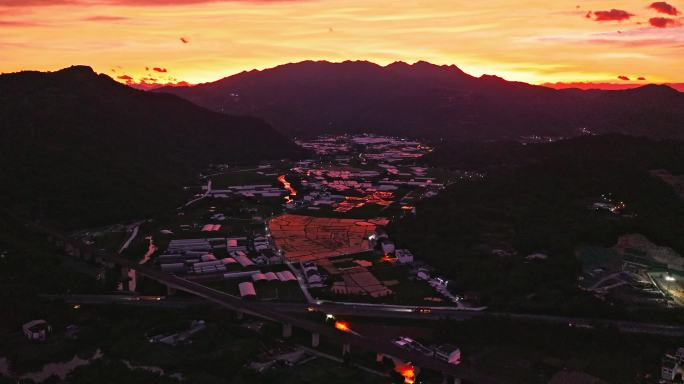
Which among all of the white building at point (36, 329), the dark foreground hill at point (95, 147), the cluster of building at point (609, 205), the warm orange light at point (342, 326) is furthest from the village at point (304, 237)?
the cluster of building at point (609, 205)

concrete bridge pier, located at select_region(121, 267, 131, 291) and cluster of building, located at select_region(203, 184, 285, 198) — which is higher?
cluster of building, located at select_region(203, 184, 285, 198)

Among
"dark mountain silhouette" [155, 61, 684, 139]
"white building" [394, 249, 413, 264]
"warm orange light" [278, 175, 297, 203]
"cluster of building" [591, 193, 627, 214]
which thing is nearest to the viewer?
"white building" [394, 249, 413, 264]

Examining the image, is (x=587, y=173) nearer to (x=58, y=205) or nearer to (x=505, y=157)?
(x=505, y=157)

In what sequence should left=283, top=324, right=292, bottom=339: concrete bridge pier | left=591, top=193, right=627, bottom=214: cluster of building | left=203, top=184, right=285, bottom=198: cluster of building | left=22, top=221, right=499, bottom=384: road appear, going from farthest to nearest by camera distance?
1. left=203, top=184, right=285, bottom=198: cluster of building
2. left=591, top=193, right=627, bottom=214: cluster of building
3. left=283, top=324, right=292, bottom=339: concrete bridge pier
4. left=22, top=221, right=499, bottom=384: road

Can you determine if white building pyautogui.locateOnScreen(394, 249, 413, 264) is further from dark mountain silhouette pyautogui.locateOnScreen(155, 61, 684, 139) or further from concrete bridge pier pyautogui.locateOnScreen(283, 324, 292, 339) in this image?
dark mountain silhouette pyautogui.locateOnScreen(155, 61, 684, 139)

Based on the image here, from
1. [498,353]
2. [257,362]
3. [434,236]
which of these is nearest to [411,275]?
[434,236]

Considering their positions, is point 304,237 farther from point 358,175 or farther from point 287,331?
point 358,175

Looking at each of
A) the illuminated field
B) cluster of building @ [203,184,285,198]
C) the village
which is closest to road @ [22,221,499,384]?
the village

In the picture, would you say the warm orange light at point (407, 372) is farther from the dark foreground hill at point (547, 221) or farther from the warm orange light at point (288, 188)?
the warm orange light at point (288, 188)
